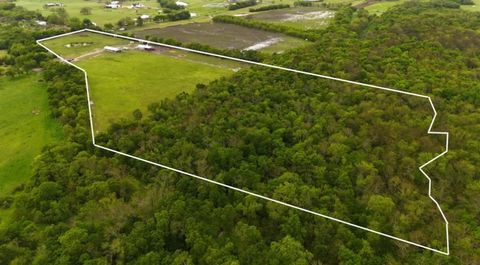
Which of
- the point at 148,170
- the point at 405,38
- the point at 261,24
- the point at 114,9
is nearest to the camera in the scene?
the point at 148,170

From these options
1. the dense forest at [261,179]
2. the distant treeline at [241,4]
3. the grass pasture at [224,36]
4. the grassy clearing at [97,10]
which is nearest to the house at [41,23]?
the grassy clearing at [97,10]

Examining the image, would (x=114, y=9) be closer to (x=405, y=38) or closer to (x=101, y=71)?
(x=101, y=71)

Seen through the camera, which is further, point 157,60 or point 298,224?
point 157,60

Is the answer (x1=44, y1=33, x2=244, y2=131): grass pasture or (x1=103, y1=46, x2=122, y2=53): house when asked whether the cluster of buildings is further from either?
(x1=103, y1=46, x2=122, y2=53): house

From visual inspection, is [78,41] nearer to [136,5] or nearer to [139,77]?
[139,77]

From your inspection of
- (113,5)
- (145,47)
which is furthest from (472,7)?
(113,5)

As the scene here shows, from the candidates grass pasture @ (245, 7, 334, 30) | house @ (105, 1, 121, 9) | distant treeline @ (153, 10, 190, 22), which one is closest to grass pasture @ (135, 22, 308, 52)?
distant treeline @ (153, 10, 190, 22)

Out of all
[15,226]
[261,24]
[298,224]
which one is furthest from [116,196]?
[261,24]
